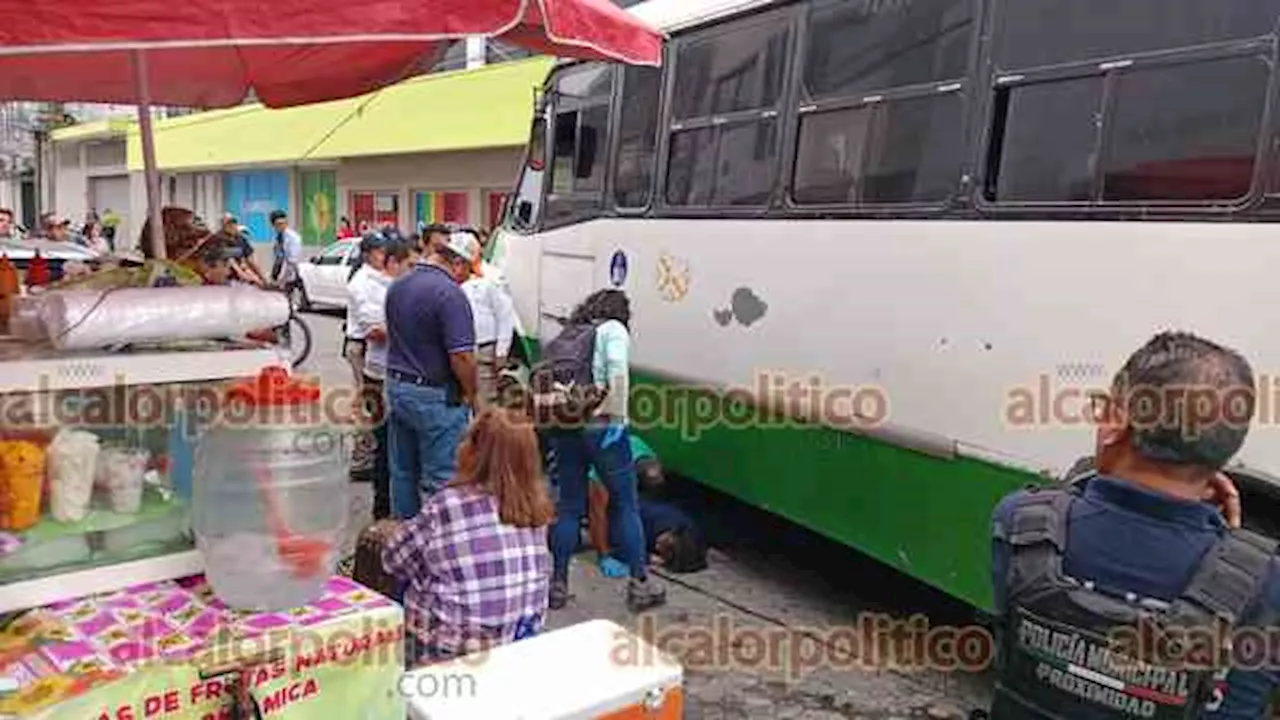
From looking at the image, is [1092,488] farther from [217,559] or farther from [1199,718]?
[217,559]

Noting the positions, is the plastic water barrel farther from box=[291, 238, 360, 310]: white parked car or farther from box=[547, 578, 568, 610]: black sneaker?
box=[291, 238, 360, 310]: white parked car

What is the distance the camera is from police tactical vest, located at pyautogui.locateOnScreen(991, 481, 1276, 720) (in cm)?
172

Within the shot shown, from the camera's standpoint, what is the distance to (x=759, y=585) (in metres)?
5.96

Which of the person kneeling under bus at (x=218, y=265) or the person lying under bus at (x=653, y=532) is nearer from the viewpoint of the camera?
the person kneeling under bus at (x=218, y=265)

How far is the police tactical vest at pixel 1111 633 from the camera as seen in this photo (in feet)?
5.64

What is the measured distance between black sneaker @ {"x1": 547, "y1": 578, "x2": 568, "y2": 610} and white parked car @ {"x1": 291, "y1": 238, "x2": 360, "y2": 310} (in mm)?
14297

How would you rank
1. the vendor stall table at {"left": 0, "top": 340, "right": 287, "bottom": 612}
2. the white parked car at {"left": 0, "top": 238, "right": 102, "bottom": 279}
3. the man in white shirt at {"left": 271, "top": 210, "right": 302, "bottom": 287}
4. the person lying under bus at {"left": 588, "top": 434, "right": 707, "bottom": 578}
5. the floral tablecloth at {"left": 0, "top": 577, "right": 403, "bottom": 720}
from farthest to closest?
1. the man in white shirt at {"left": 271, "top": 210, "right": 302, "bottom": 287}
2. the person lying under bus at {"left": 588, "top": 434, "right": 707, "bottom": 578}
3. the white parked car at {"left": 0, "top": 238, "right": 102, "bottom": 279}
4. the vendor stall table at {"left": 0, "top": 340, "right": 287, "bottom": 612}
5. the floral tablecloth at {"left": 0, "top": 577, "right": 403, "bottom": 720}

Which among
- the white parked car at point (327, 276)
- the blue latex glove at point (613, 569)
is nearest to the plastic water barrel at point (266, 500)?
the blue latex glove at point (613, 569)

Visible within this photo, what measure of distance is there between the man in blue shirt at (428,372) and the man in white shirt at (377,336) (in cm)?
57

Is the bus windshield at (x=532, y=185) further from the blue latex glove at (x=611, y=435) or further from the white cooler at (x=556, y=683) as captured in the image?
the white cooler at (x=556, y=683)

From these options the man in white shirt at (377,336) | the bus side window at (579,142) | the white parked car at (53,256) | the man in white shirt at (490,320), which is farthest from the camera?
the man in white shirt at (490,320)

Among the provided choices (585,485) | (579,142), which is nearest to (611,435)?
(585,485)

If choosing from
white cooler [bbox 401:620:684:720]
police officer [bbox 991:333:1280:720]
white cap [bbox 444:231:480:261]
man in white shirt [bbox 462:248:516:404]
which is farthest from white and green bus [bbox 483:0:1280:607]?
white cooler [bbox 401:620:684:720]

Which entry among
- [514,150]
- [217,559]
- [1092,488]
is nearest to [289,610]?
[217,559]
